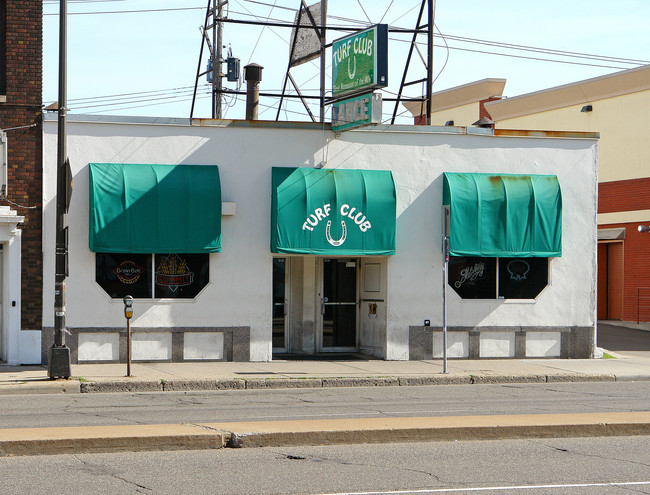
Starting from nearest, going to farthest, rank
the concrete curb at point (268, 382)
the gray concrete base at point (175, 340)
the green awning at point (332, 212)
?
the concrete curb at point (268, 382), the gray concrete base at point (175, 340), the green awning at point (332, 212)

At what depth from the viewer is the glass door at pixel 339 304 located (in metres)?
21.3

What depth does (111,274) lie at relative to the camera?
19000mm

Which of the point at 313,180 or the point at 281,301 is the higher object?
the point at 313,180

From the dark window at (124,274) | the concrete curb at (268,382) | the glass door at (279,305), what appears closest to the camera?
the concrete curb at (268,382)

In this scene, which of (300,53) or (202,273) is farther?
(300,53)

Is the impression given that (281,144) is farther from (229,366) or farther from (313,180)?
(229,366)

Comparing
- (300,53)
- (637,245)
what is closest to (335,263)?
(300,53)

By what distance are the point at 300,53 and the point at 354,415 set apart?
14587mm

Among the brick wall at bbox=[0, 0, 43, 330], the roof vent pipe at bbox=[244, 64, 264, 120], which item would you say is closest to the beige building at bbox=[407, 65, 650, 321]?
the roof vent pipe at bbox=[244, 64, 264, 120]

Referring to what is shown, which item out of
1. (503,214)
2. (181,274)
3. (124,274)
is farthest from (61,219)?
(503,214)

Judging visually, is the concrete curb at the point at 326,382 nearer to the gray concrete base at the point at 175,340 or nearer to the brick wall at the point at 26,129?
the gray concrete base at the point at 175,340

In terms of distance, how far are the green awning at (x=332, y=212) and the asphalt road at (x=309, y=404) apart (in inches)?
151

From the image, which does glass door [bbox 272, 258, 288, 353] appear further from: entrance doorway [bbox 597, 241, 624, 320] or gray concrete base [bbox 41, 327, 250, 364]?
entrance doorway [bbox 597, 241, 624, 320]

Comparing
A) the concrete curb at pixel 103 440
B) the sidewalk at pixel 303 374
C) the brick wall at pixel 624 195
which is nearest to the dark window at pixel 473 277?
the sidewalk at pixel 303 374
